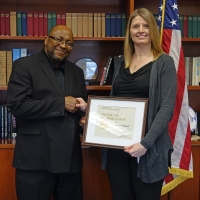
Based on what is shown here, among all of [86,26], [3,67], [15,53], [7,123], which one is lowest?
[7,123]

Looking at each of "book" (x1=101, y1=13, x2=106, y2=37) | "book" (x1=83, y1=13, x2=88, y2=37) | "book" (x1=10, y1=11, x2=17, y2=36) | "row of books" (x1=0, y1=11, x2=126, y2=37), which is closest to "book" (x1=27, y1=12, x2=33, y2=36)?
"row of books" (x1=0, y1=11, x2=126, y2=37)

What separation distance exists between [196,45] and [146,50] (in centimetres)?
124

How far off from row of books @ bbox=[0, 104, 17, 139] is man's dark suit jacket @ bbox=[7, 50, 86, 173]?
0.72 metres

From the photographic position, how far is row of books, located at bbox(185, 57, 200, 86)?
2.69 metres

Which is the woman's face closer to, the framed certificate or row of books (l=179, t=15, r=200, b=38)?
the framed certificate

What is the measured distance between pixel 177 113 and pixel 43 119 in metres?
0.92

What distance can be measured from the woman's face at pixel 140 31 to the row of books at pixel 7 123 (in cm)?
126

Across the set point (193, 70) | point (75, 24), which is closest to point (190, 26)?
point (193, 70)

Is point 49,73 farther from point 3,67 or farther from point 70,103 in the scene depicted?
point 3,67

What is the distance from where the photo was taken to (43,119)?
185cm

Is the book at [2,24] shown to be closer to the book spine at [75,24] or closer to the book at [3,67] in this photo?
the book at [3,67]

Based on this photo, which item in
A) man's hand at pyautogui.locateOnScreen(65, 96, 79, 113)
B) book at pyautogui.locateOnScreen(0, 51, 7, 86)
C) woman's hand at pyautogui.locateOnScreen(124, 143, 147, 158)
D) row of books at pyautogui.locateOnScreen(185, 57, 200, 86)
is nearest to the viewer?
woman's hand at pyautogui.locateOnScreen(124, 143, 147, 158)

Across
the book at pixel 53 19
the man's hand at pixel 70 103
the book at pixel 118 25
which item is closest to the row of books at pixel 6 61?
the book at pixel 53 19

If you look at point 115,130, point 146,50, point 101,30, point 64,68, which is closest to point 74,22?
point 101,30
